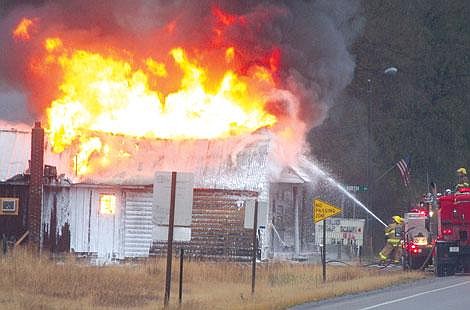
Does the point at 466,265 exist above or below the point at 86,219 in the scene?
below

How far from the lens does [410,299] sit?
21.2 metres

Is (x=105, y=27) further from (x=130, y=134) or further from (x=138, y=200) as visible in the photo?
(x=138, y=200)

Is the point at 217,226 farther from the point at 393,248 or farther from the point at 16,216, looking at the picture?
the point at 393,248

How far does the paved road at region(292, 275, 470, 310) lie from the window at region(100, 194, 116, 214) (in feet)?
36.9

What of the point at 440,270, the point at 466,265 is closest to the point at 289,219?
the point at 466,265

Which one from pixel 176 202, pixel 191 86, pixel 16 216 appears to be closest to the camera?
pixel 176 202

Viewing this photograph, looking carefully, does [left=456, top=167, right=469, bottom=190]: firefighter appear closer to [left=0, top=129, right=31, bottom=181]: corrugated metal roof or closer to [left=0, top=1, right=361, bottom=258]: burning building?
[left=0, top=1, right=361, bottom=258]: burning building

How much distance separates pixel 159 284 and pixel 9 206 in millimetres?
9409

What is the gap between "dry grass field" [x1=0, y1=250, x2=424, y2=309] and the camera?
66.2ft

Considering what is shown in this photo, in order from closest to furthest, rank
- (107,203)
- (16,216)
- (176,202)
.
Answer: (176,202) < (16,216) < (107,203)

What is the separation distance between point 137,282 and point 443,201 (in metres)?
11.0

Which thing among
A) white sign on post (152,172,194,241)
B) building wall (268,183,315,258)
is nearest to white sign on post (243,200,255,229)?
white sign on post (152,172,194,241)

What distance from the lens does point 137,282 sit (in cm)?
2453

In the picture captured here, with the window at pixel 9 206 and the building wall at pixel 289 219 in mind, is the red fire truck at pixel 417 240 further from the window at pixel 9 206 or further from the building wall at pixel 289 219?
the window at pixel 9 206
